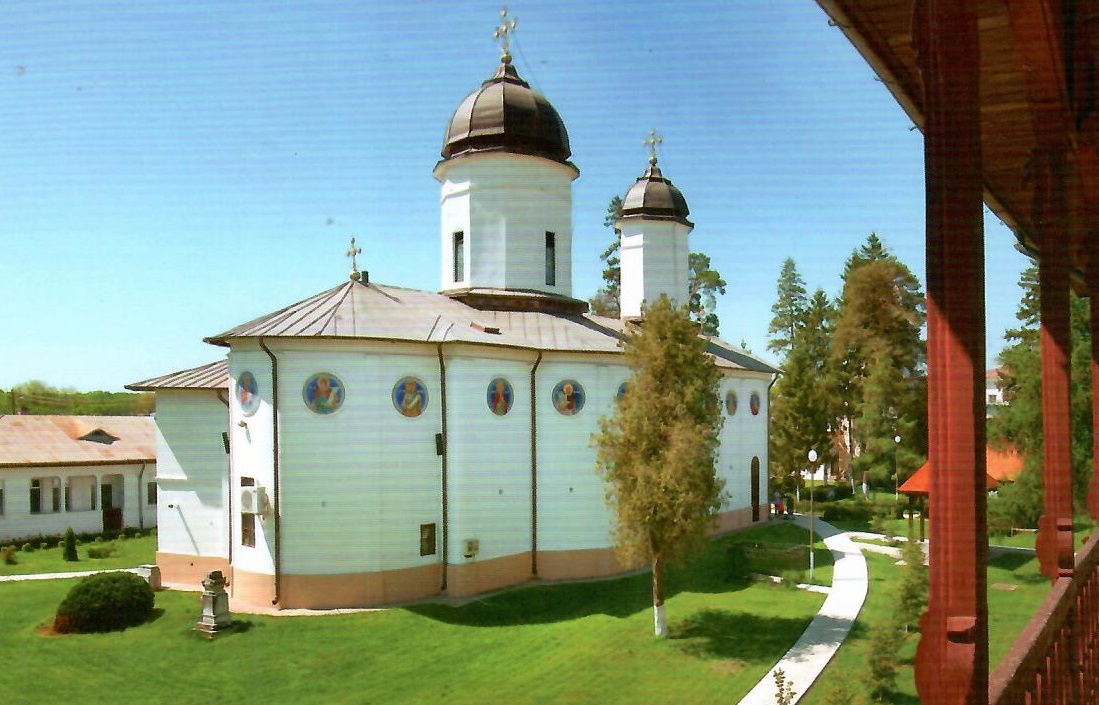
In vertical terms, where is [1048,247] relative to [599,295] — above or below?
below

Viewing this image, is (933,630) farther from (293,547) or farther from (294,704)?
(293,547)

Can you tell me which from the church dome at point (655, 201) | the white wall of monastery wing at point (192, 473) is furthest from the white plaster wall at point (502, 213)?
the white wall of monastery wing at point (192, 473)

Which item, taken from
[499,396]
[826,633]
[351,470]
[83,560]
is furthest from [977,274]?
[83,560]

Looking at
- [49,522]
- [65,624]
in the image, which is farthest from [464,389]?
[49,522]

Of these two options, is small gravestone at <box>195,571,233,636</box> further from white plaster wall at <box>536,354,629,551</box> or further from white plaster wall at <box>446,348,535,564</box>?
white plaster wall at <box>536,354,629,551</box>

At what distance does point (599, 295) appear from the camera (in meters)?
56.2

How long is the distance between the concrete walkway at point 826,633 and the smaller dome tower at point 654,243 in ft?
39.2

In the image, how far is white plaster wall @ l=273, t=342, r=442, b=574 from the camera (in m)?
17.8

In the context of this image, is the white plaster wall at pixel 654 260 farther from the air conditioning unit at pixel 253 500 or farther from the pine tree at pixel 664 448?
the air conditioning unit at pixel 253 500

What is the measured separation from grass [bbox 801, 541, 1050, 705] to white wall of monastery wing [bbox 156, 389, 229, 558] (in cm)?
1730

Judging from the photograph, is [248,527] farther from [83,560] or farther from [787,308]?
[787,308]

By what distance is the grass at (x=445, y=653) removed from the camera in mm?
13094

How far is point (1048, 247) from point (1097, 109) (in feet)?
3.73

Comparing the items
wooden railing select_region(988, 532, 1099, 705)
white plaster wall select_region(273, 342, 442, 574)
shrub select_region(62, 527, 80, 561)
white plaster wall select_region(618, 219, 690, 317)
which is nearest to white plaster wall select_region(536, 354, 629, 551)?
white plaster wall select_region(273, 342, 442, 574)
